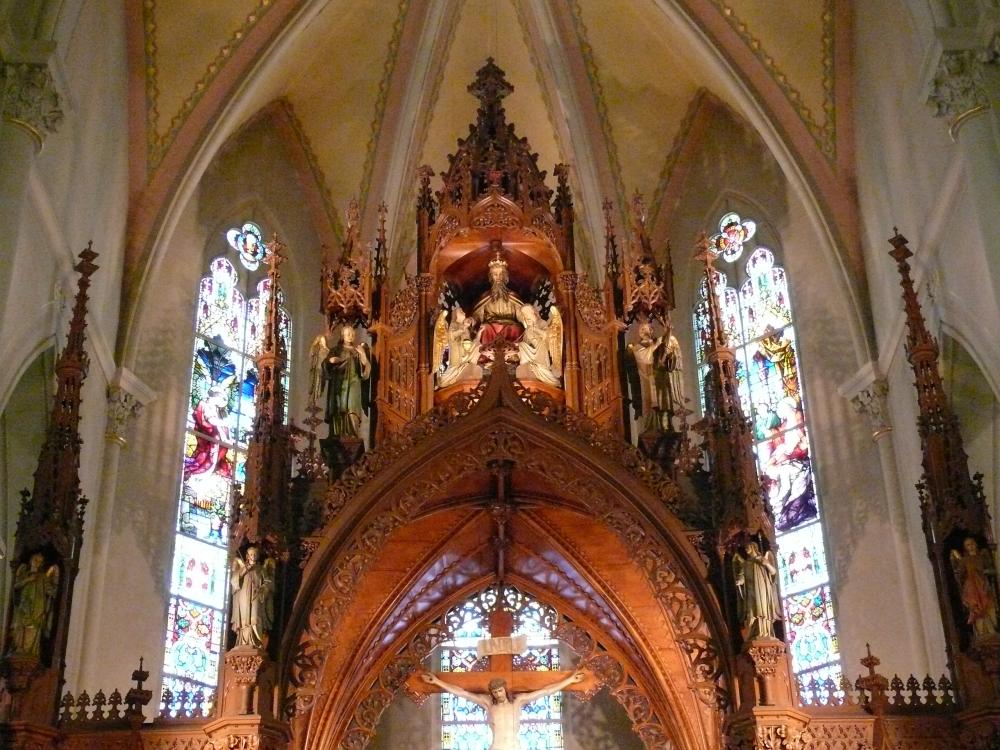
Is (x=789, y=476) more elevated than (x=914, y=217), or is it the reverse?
(x=914, y=217)

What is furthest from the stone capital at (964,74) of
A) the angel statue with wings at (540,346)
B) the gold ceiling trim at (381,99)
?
the gold ceiling trim at (381,99)

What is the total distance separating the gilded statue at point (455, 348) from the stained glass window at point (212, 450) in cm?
202

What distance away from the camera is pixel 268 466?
37.9ft

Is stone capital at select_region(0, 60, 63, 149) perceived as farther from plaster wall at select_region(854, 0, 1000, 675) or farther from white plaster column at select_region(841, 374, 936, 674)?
white plaster column at select_region(841, 374, 936, 674)

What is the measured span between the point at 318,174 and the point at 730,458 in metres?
9.35

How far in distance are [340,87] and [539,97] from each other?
2.82m

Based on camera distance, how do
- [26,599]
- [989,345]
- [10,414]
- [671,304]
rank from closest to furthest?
[26,599]
[989,345]
[10,414]
[671,304]

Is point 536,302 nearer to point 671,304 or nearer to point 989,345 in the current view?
point 671,304

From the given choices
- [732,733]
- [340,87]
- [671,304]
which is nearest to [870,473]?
[671,304]

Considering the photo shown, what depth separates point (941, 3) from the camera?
12.0m

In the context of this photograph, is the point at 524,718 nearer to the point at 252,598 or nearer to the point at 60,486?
the point at 252,598

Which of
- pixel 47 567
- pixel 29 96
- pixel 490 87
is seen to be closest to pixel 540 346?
pixel 490 87

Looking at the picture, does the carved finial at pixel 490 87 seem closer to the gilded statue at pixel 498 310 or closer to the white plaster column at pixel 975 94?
the gilded statue at pixel 498 310

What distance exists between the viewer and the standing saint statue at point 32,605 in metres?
9.66
